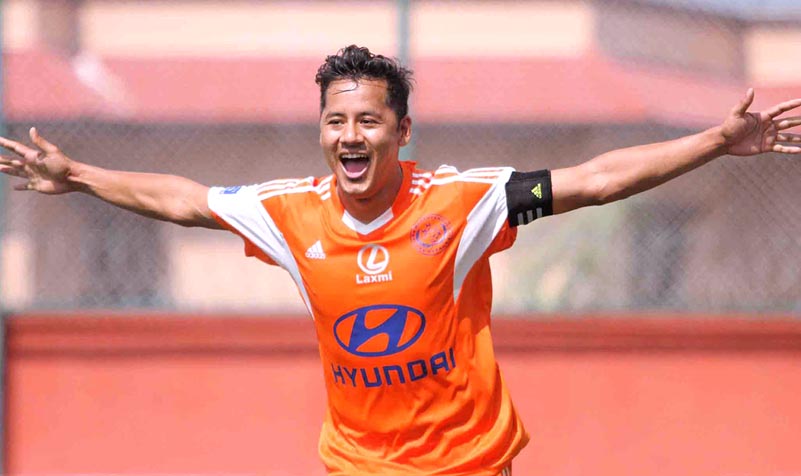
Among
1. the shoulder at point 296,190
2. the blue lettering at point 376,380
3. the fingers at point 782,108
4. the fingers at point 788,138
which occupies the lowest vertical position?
the blue lettering at point 376,380

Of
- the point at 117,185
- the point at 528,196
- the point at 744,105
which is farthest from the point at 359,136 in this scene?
the point at 744,105

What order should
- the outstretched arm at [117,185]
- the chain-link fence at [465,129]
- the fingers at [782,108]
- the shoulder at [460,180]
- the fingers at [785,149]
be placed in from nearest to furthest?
the fingers at [782,108] < the fingers at [785,149] < the shoulder at [460,180] < the outstretched arm at [117,185] < the chain-link fence at [465,129]

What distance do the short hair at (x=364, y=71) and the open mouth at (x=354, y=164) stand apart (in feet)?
0.67

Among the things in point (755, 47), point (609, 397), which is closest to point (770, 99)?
point (755, 47)

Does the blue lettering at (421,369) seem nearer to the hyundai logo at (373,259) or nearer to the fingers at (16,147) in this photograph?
the hyundai logo at (373,259)

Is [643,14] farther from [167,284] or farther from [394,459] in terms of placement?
[394,459]

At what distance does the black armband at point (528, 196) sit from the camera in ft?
12.3

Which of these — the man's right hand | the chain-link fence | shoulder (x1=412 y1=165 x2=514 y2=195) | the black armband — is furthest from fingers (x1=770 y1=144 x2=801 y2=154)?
the chain-link fence

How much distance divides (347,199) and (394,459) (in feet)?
2.70

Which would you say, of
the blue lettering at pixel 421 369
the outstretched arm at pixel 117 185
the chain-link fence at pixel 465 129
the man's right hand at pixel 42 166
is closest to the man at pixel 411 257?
the blue lettering at pixel 421 369

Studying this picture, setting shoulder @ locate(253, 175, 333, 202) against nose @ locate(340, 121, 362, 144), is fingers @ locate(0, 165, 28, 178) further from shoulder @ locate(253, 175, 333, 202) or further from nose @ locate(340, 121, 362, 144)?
nose @ locate(340, 121, 362, 144)

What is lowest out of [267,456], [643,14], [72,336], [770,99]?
[267,456]

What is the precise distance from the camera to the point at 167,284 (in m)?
7.36

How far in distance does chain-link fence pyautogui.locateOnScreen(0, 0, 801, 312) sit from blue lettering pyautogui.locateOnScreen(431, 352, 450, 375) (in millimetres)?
3457
